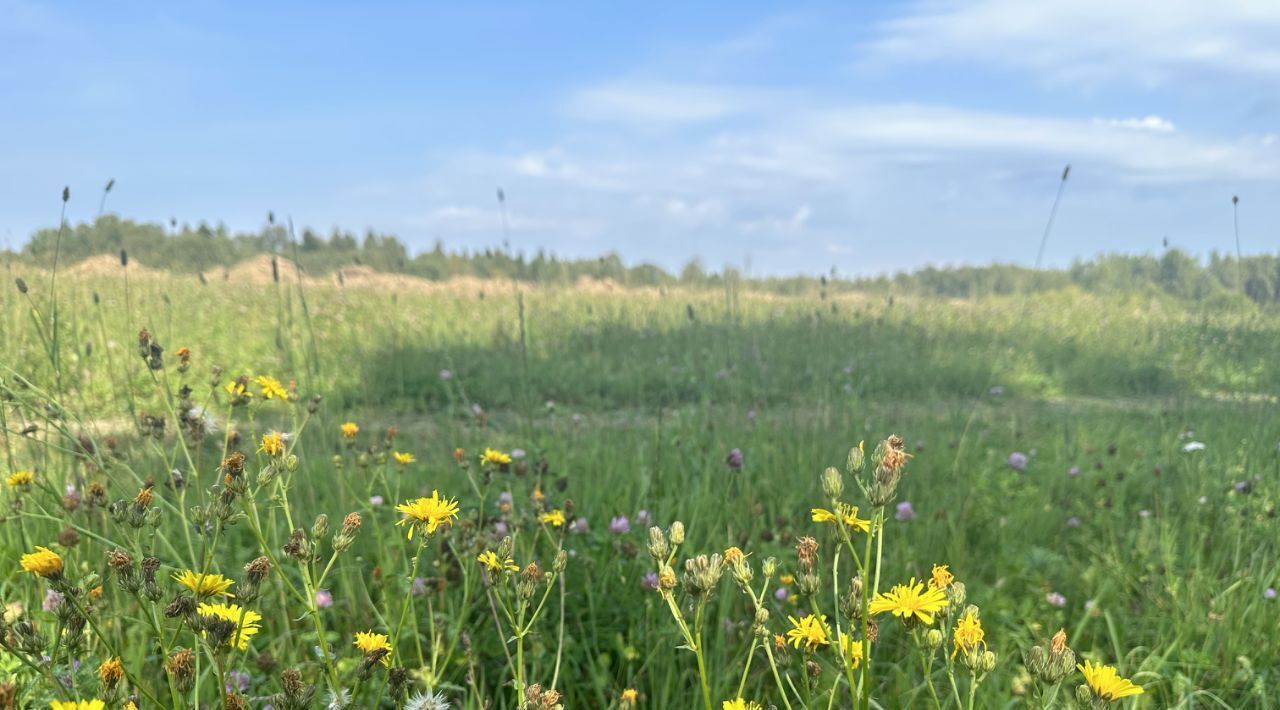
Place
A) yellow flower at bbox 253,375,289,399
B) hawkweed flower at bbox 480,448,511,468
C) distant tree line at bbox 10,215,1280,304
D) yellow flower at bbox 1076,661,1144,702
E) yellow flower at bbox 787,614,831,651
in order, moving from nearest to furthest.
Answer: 1. yellow flower at bbox 1076,661,1144,702
2. yellow flower at bbox 787,614,831,651
3. yellow flower at bbox 253,375,289,399
4. hawkweed flower at bbox 480,448,511,468
5. distant tree line at bbox 10,215,1280,304

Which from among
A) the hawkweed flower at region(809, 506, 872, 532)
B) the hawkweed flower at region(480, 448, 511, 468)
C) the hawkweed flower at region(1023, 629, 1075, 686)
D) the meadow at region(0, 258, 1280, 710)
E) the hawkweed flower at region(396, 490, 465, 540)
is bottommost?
the meadow at region(0, 258, 1280, 710)

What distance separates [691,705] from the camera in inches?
66.3

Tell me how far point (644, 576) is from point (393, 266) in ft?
39.1

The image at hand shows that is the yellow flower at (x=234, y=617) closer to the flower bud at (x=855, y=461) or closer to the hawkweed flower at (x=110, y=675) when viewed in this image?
the hawkweed flower at (x=110, y=675)

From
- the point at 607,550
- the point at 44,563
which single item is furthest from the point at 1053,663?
the point at 607,550

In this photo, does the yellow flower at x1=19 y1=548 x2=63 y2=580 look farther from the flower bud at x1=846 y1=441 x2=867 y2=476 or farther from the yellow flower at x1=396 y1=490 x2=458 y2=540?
the flower bud at x1=846 y1=441 x2=867 y2=476

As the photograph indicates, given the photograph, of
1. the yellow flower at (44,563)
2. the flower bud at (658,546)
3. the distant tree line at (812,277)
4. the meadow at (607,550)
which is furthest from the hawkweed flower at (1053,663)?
the distant tree line at (812,277)

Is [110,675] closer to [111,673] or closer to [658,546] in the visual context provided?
[111,673]

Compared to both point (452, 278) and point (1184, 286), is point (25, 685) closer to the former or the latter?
point (452, 278)

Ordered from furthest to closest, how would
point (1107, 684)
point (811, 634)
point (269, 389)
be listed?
point (269, 389), point (811, 634), point (1107, 684)

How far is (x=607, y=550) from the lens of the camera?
7.18 feet

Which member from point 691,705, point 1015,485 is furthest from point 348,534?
point 1015,485

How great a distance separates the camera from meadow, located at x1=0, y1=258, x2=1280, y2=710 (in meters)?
0.99

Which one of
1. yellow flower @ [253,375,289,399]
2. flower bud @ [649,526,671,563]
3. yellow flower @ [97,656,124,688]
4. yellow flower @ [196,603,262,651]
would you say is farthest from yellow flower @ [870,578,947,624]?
yellow flower @ [253,375,289,399]
